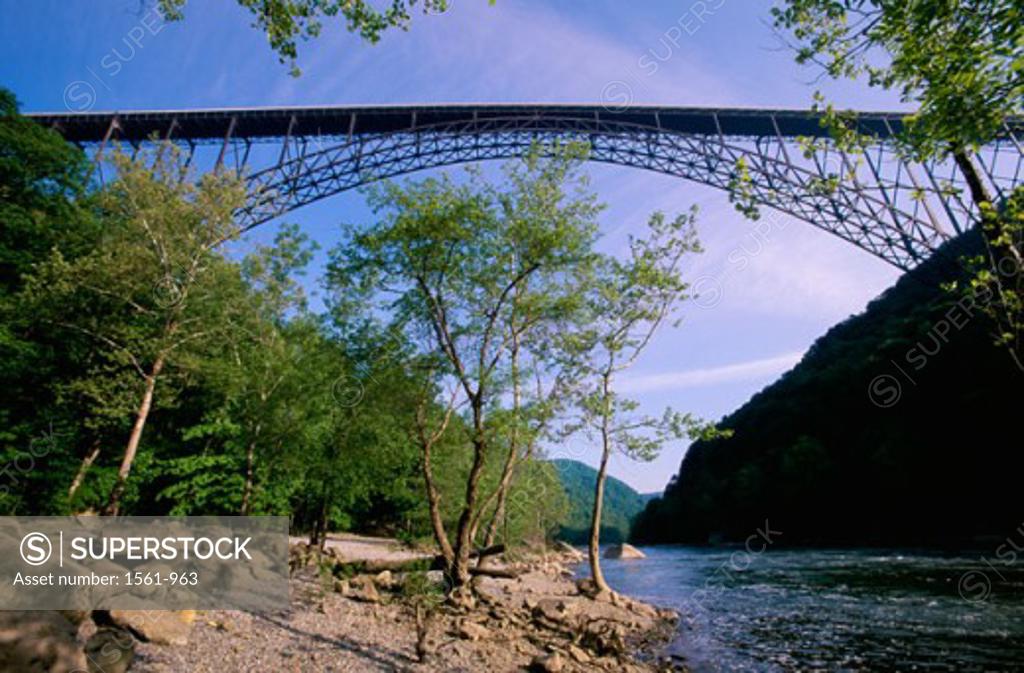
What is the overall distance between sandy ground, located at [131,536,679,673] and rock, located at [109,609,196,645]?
0.10 metres

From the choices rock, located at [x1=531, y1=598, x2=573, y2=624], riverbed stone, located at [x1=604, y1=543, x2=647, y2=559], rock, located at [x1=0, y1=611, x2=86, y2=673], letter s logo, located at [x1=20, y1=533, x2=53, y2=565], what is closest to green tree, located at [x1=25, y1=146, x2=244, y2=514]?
letter s logo, located at [x1=20, y1=533, x2=53, y2=565]

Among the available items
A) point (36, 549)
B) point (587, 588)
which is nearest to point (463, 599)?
point (587, 588)

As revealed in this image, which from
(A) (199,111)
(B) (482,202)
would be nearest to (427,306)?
(B) (482,202)

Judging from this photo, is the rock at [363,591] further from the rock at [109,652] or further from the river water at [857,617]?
the river water at [857,617]

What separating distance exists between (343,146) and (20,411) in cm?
1736

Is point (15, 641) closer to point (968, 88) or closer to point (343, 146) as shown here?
point (968, 88)

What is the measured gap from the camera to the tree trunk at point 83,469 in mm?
14336

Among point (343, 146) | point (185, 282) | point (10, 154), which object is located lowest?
point (185, 282)

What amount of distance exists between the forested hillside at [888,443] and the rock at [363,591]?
25.6 metres

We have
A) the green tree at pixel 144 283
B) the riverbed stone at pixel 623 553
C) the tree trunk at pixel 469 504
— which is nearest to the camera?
the tree trunk at pixel 469 504

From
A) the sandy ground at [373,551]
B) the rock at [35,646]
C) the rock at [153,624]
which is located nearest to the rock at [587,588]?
the sandy ground at [373,551]

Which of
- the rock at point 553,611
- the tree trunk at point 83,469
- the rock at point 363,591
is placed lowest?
the rock at point 553,611

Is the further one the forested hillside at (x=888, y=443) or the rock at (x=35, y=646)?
the forested hillside at (x=888, y=443)

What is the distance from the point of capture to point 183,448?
18.1m
